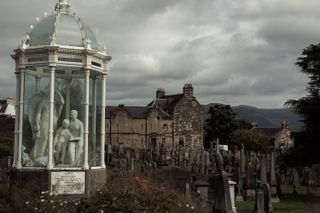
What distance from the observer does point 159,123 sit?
279 ft

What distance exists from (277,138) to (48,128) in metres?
102

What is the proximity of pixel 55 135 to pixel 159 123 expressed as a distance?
72.0 metres

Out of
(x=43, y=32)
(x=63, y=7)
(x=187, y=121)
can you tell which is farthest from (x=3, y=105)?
(x=43, y=32)

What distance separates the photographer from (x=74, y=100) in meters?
14.0

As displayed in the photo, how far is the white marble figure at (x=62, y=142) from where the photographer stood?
42.5ft

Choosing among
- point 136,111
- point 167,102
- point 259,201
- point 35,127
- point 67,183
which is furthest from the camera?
point 167,102

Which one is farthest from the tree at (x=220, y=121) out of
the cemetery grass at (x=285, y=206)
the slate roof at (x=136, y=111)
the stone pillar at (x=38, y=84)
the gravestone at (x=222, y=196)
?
the stone pillar at (x=38, y=84)

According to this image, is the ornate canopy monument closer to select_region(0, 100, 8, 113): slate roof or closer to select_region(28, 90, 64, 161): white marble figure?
select_region(28, 90, 64, 161): white marble figure

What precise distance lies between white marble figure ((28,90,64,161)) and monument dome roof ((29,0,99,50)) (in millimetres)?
1469

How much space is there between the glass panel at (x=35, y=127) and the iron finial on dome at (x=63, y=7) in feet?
7.08

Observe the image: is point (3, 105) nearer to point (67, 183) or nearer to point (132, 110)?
point (132, 110)

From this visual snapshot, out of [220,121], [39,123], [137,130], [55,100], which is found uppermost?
[220,121]

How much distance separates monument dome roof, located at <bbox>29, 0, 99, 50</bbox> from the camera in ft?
42.5

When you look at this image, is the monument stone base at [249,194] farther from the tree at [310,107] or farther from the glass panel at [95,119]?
the glass panel at [95,119]
